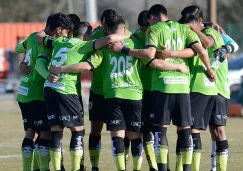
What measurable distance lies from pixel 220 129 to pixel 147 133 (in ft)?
3.25

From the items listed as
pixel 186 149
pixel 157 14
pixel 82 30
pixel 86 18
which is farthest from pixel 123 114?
pixel 86 18

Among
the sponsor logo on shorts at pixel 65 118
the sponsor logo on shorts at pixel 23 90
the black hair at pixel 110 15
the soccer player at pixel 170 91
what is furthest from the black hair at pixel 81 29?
the sponsor logo on shorts at pixel 65 118

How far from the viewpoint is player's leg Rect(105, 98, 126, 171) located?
1052 cm

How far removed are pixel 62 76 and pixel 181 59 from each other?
153 cm

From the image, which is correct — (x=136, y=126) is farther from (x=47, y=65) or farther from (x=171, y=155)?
(x=171, y=155)

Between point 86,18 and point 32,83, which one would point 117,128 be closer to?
point 32,83

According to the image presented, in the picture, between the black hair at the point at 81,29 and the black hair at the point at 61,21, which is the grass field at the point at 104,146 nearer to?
the black hair at the point at 81,29

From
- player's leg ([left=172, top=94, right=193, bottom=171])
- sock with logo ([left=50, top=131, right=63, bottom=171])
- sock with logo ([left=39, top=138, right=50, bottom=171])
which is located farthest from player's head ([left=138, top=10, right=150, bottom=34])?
sock with logo ([left=39, top=138, right=50, bottom=171])

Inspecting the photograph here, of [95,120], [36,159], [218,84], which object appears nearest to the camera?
[218,84]

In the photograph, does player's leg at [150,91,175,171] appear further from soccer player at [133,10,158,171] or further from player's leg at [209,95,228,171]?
player's leg at [209,95,228,171]

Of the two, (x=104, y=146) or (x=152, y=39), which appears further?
(x=104, y=146)

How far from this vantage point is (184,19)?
11023 millimetres

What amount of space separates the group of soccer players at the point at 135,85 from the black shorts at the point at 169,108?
0.01m

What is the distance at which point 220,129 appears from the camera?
11344mm
